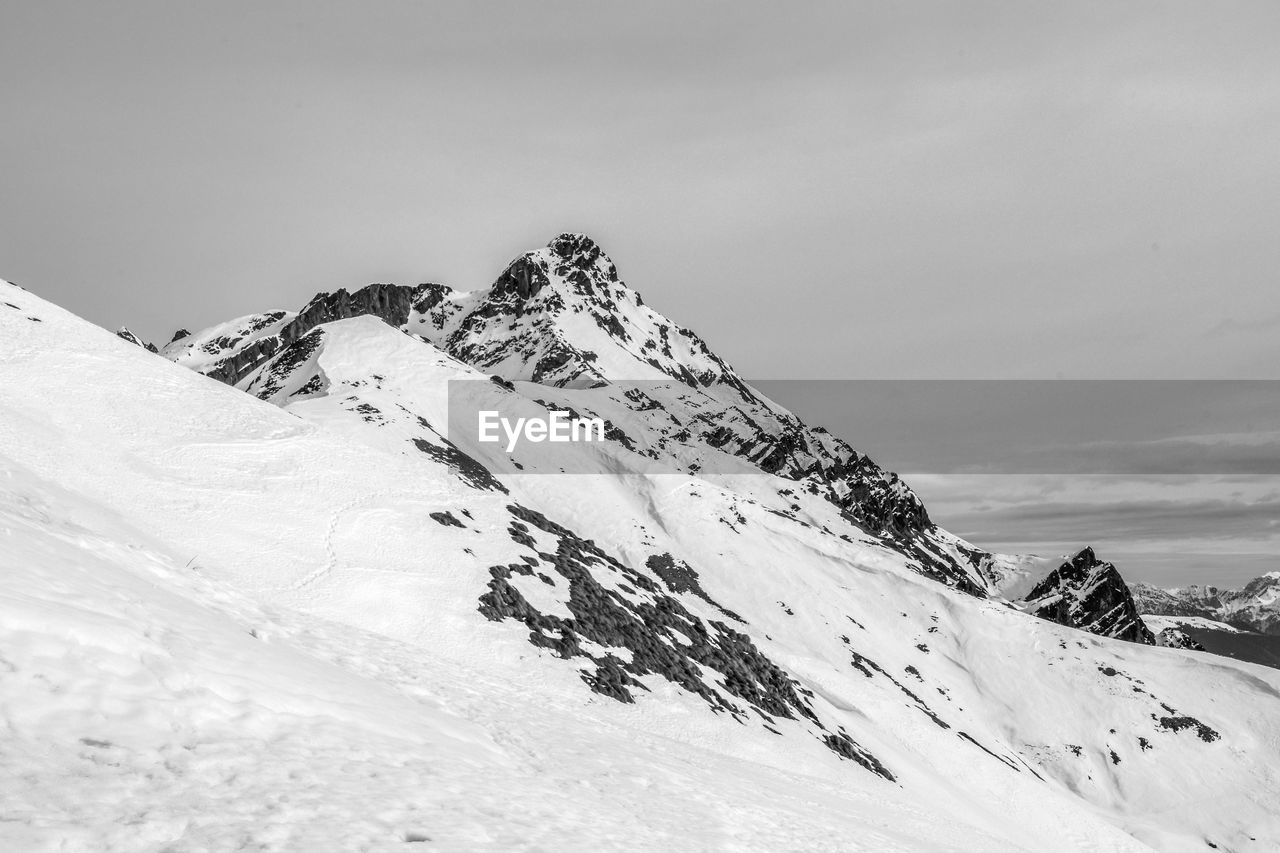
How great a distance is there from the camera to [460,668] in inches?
697

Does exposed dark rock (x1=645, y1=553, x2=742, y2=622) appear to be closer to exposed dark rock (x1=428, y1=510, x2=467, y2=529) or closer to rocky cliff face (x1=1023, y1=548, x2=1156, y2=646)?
exposed dark rock (x1=428, y1=510, x2=467, y2=529)

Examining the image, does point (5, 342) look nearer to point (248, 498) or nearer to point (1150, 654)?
point (248, 498)

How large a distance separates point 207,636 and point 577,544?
1518 inches

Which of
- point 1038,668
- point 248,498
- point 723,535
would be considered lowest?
point 1038,668

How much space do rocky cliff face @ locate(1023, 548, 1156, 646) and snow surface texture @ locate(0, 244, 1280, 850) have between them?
47.9 metres

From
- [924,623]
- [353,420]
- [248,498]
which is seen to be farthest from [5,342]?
[924,623]

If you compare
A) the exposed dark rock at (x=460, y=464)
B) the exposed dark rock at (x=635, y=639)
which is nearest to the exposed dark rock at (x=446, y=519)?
the exposed dark rock at (x=635, y=639)

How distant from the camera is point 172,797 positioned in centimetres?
662

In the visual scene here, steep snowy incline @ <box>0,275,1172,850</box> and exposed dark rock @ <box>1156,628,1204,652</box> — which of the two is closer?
steep snowy incline @ <box>0,275,1172,850</box>

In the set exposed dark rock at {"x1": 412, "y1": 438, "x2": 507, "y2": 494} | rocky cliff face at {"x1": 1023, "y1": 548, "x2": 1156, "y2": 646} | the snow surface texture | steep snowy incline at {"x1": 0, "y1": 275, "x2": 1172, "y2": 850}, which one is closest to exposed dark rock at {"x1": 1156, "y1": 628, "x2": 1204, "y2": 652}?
rocky cliff face at {"x1": 1023, "y1": 548, "x2": 1156, "y2": 646}

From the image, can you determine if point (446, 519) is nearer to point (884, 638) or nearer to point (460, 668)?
point (460, 668)

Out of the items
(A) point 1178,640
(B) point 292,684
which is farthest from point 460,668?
(A) point 1178,640

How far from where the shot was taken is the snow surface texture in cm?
739

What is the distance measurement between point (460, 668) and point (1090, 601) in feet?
517
